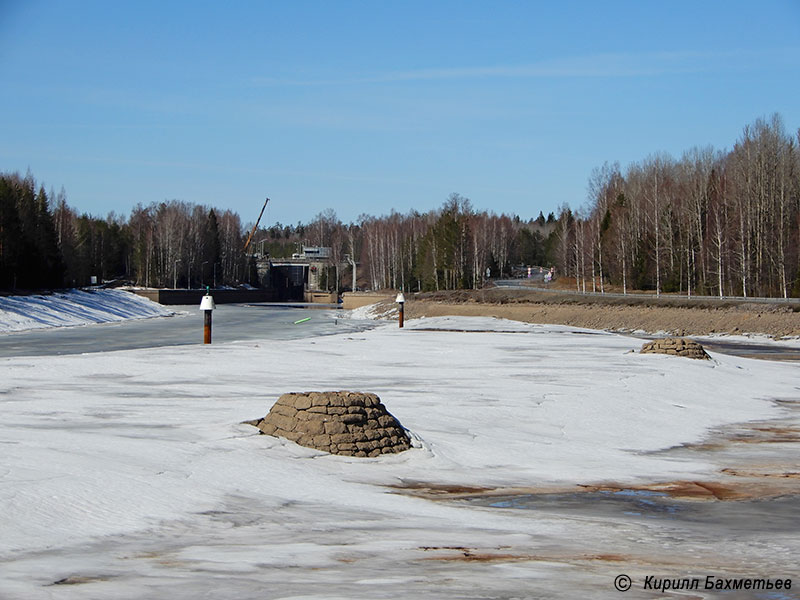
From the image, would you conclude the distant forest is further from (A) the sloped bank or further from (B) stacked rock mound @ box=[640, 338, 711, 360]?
(B) stacked rock mound @ box=[640, 338, 711, 360]

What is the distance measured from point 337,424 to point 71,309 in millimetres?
61302

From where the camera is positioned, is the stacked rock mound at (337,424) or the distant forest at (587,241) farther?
the distant forest at (587,241)

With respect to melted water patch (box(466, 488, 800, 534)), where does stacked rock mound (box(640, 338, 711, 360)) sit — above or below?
above

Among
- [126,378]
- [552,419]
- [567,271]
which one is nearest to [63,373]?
[126,378]

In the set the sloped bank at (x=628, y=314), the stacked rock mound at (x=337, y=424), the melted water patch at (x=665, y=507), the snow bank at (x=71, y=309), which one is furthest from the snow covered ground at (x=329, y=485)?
the snow bank at (x=71, y=309)

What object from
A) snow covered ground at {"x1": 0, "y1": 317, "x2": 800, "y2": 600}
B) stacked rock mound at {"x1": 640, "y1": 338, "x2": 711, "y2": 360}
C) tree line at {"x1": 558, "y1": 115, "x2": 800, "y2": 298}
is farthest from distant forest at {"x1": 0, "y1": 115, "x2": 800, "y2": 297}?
snow covered ground at {"x1": 0, "y1": 317, "x2": 800, "y2": 600}

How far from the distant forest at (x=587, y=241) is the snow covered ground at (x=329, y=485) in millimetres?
43372

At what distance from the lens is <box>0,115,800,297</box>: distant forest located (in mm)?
61875

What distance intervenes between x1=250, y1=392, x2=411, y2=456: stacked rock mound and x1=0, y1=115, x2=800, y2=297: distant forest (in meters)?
49.3

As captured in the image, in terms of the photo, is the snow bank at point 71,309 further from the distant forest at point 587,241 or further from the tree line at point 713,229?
the tree line at point 713,229

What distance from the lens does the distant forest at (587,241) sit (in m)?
61.9

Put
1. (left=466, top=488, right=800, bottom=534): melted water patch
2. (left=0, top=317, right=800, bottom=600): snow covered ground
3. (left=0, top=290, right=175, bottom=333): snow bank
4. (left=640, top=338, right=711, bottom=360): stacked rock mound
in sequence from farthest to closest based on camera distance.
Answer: (left=0, top=290, right=175, bottom=333): snow bank → (left=640, top=338, right=711, bottom=360): stacked rock mound → (left=466, top=488, right=800, bottom=534): melted water patch → (left=0, top=317, right=800, bottom=600): snow covered ground

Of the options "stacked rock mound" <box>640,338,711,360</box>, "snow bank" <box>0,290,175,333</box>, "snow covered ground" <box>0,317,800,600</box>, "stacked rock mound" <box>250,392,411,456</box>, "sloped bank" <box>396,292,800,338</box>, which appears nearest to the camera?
"snow covered ground" <box>0,317,800,600</box>

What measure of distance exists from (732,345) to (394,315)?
3501 cm
